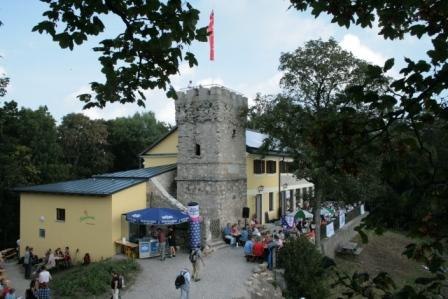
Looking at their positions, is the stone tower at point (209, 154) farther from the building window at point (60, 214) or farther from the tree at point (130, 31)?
the tree at point (130, 31)

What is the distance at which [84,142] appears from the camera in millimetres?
42531

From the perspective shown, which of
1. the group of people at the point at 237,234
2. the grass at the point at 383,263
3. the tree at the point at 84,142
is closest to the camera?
the group of people at the point at 237,234

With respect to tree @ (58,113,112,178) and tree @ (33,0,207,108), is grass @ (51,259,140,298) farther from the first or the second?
tree @ (58,113,112,178)

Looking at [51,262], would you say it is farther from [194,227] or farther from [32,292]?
[194,227]

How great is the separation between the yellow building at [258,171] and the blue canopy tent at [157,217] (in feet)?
25.2

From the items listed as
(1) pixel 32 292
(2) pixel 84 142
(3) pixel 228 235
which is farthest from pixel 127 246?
(2) pixel 84 142

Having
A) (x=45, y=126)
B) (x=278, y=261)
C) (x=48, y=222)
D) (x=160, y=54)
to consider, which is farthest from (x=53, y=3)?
(x=45, y=126)

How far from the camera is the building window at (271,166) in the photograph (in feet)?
99.1

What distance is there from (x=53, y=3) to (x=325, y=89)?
17.7 m

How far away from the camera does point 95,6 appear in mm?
4629

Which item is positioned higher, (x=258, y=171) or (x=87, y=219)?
(x=258, y=171)

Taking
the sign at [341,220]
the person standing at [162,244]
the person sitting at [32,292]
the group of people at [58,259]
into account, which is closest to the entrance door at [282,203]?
the sign at [341,220]

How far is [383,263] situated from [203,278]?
14981 millimetres

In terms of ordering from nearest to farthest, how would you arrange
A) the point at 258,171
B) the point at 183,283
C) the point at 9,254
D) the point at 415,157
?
the point at 415,157 → the point at 183,283 → the point at 9,254 → the point at 258,171
